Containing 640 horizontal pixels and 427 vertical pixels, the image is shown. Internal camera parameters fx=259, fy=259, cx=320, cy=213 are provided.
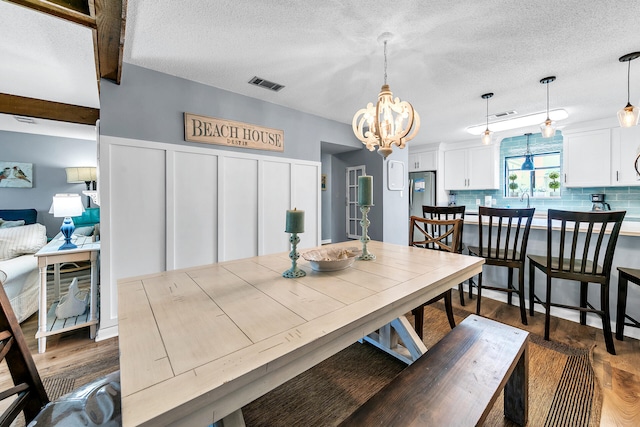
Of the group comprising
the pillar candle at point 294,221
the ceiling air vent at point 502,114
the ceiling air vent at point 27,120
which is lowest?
the pillar candle at point 294,221

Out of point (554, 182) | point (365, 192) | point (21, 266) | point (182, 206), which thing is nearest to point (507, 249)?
point (365, 192)

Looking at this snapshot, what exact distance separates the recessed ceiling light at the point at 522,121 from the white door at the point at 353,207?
2.11 meters

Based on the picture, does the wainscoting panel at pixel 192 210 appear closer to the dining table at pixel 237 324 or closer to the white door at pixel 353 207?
the dining table at pixel 237 324


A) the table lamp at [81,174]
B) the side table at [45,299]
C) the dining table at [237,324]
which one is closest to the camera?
the dining table at [237,324]

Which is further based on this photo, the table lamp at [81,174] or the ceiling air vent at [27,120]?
the table lamp at [81,174]

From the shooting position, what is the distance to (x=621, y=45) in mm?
1997

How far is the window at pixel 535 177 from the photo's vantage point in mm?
4531

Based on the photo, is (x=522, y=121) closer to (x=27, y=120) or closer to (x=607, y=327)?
(x=607, y=327)

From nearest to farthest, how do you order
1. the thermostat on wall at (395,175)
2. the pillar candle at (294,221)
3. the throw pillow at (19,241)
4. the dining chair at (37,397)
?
the dining chair at (37,397), the pillar candle at (294,221), the throw pillow at (19,241), the thermostat on wall at (395,175)

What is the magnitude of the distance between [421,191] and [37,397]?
589 cm

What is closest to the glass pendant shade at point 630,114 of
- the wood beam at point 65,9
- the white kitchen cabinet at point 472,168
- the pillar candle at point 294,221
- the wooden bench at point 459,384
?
the wooden bench at point 459,384

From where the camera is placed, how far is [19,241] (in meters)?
2.93

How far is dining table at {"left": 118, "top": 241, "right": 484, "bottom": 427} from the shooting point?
0.55 m

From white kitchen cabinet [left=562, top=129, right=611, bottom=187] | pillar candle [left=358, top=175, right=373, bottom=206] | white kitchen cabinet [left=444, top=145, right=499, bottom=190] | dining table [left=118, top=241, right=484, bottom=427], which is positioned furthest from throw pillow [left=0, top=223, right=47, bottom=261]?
white kitchen cabinet [left=562, top=129, right=611, bottom=187]
